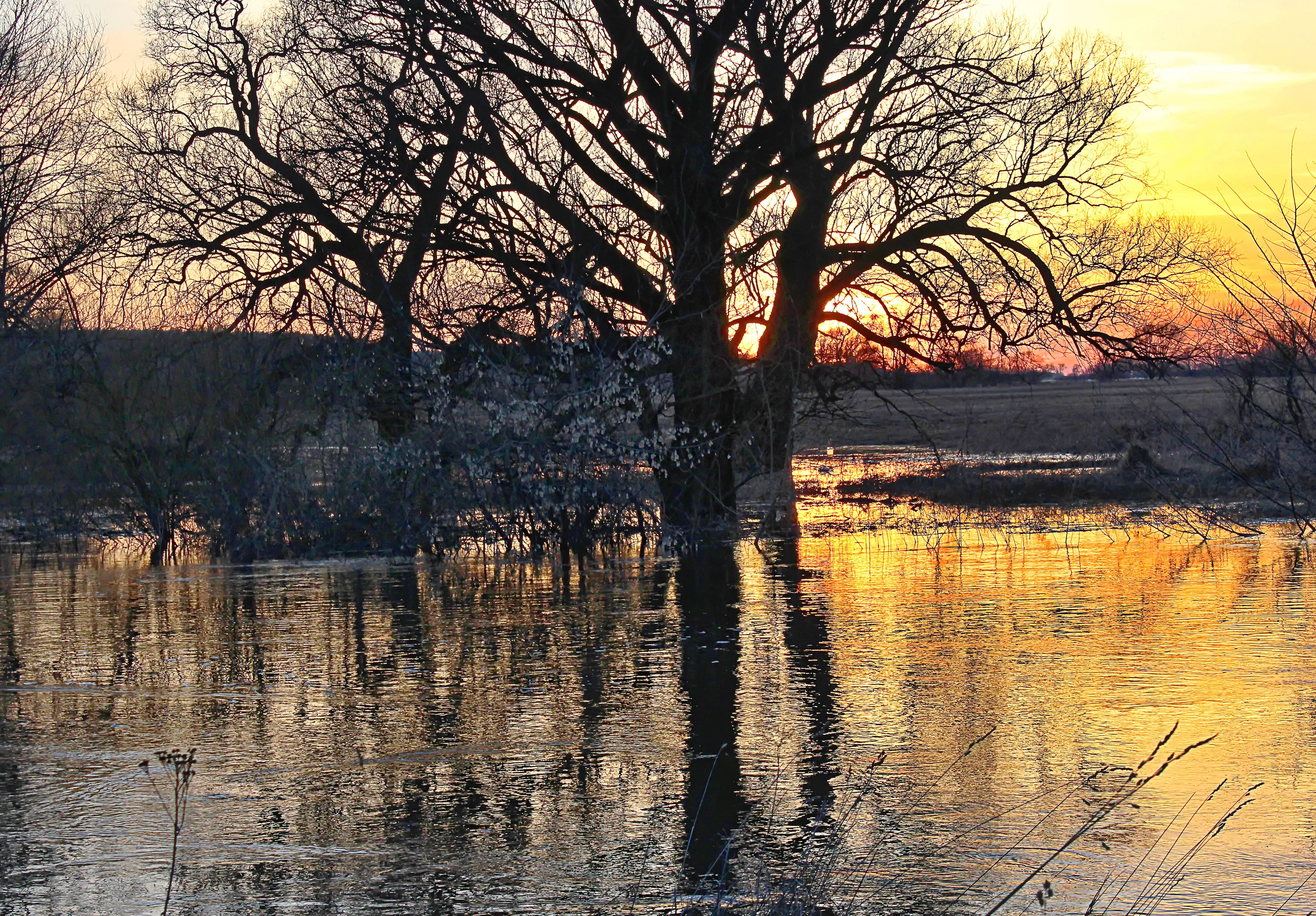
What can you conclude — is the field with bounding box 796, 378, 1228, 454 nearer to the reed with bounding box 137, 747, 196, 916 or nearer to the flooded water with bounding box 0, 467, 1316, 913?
Answer: the flooded water with bounding box 0, 467, 1316, 913

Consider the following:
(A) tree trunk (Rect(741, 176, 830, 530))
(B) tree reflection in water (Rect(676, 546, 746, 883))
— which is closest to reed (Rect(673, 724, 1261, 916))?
(B) tree reflection in water (Rect(676, 546, 746, 883))

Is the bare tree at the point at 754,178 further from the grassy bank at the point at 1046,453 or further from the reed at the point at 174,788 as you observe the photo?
the reed at the point at 174,788

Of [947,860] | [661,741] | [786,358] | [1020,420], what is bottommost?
[947,860]

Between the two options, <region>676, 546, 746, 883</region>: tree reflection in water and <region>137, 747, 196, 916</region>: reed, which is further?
<region>676, 546, 746, 883</region>: tree reflection in water

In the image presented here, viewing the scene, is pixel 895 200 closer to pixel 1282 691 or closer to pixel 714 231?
pixel 714 231

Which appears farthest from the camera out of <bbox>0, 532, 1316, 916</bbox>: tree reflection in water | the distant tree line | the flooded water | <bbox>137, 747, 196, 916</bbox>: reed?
the distant tree line

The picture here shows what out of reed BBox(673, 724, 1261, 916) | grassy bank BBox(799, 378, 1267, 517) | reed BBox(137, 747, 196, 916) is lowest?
reed BBox(673, 724, 1261, 916)

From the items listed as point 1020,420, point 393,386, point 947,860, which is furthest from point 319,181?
point 1020,420

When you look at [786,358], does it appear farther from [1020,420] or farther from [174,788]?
[1020,420]

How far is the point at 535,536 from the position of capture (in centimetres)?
1881

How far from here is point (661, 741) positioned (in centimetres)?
848

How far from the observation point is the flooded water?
Answer: 20.3ft

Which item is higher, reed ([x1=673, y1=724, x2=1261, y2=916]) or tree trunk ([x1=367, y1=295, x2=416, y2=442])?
tree trunk ([x1=367, y1=295, x2=416, y2=442])

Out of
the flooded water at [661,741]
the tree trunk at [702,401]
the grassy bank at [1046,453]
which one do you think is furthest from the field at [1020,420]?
the flooded water at [661,741]
